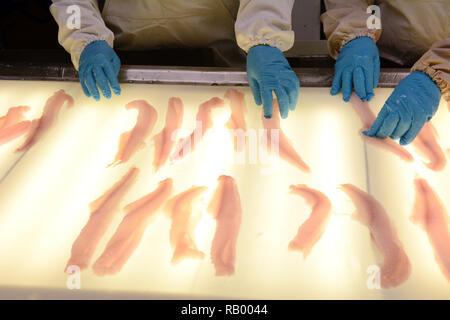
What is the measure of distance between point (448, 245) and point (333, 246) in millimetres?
263

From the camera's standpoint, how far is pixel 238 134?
1.16 meters

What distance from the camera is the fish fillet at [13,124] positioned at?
3.85 ft

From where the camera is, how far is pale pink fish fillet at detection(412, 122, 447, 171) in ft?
3.46

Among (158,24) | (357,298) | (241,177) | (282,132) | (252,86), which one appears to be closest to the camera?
(357,298)

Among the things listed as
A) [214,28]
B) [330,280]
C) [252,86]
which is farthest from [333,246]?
[214,28]

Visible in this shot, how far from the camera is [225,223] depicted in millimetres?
941

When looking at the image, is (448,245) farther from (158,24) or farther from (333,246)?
(158,24)

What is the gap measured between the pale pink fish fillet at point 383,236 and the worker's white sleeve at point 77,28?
105 cm

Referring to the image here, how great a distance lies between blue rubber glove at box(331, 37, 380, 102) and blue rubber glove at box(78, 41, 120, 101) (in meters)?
0.74

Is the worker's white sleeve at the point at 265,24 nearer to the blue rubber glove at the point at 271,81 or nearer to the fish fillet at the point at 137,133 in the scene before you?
the blue rubber glove at the point at 271,81

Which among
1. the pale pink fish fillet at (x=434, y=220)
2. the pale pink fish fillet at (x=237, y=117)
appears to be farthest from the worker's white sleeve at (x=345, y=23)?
the pale pink fish fillet at (x=434, y=220)

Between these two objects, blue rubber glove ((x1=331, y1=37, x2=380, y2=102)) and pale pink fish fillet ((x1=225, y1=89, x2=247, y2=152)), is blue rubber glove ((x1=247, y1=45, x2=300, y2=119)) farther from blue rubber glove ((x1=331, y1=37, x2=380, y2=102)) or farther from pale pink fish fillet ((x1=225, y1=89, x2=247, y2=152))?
blue rubber glove ((x1=331, y1=37, x2=380, y2=102))

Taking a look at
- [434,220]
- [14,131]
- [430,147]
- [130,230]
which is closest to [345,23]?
[430,147]

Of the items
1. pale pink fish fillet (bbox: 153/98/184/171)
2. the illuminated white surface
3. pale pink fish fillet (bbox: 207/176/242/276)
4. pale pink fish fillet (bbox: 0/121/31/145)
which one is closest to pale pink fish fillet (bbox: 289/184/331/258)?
the illuminated white surface
